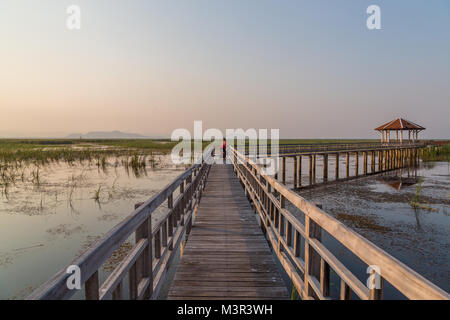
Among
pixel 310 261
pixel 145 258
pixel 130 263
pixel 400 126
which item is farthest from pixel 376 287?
pixel 400 126

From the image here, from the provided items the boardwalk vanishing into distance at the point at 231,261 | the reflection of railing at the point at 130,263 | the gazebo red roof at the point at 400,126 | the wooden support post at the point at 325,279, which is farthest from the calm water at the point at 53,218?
the gazebo red roof at the point at 400,126

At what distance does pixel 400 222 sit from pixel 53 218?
1297cm

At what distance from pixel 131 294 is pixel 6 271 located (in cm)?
600

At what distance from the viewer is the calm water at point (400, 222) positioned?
269 inches

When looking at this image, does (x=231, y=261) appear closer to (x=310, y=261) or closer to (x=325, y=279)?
(x=310, y=261)

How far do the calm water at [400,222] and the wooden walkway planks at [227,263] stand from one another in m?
3.12

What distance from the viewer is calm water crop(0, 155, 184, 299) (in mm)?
6477

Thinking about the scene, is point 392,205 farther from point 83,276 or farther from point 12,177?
point 12,177

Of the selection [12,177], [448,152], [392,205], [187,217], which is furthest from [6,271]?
[448,152]

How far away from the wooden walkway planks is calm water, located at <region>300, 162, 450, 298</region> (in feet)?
10.3

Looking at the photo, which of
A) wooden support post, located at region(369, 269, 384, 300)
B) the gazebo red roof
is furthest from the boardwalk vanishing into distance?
the gazebo red roof

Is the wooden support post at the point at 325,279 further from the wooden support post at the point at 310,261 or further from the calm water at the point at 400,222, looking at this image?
the calm water at the point at 400,222

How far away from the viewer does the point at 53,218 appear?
1014 centimetres

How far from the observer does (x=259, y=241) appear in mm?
5176
